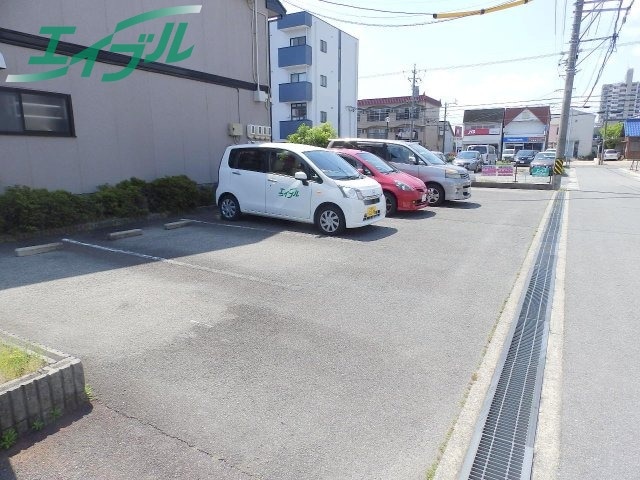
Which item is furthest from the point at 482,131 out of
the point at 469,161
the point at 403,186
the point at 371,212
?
the point at 371,212

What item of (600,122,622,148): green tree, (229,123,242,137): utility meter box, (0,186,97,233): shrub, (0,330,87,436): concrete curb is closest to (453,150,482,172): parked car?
(229,123,242,137): utility meter box

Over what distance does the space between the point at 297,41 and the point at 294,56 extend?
171 centimetres

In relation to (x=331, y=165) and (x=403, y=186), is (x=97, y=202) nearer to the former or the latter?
A: (x=331, y=165)

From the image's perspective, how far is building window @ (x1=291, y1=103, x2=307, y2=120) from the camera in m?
30.7

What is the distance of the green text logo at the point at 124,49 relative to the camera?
312 inches

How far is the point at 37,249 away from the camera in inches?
254

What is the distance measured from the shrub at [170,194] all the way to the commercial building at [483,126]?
164 ft

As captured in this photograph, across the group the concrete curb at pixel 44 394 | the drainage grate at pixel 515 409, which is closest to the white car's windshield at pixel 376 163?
the drainage grate at pixel 515 409

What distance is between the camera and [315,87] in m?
30.3

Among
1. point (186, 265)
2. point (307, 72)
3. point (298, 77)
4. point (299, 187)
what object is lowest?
point (186, 265)

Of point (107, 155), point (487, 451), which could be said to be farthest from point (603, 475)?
point (107, 155)

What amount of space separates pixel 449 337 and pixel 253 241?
172 inches

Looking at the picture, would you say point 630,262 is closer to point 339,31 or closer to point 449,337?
point 449,337

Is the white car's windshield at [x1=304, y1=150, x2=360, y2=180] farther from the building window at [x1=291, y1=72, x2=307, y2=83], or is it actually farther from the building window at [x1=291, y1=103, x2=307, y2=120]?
the building window at [x1=291, y1=72, x2=307, y2=83]
